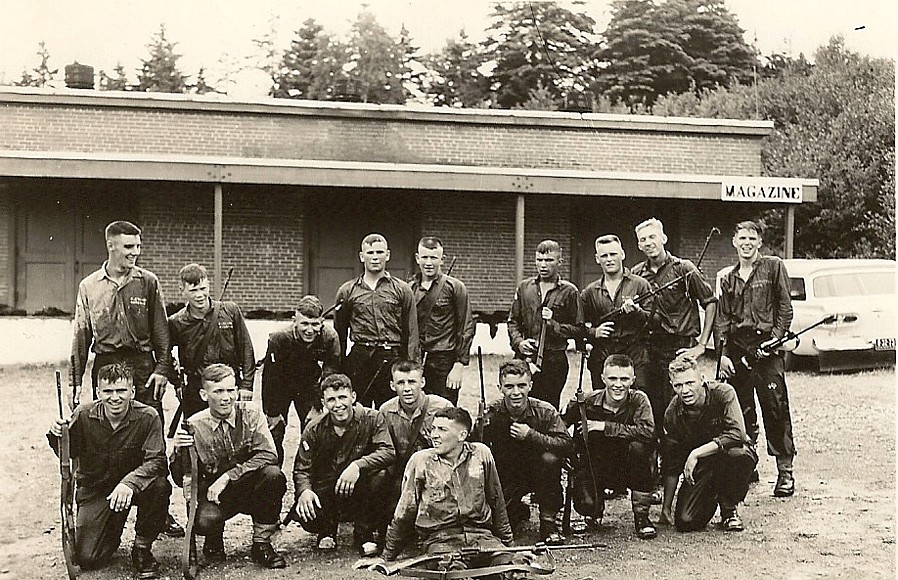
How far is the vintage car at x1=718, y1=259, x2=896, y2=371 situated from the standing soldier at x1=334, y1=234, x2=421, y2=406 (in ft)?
23.4

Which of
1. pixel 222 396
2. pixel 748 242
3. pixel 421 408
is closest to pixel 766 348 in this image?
pixel 748 242

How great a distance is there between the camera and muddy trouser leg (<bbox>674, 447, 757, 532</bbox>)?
547cm

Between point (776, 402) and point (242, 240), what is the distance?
9.60 m

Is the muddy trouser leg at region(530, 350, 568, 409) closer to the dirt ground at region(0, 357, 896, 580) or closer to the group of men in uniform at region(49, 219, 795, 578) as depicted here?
the group of men in uniform at region(49, 219, 795, 578)

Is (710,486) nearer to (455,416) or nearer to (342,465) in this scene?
(455,416)

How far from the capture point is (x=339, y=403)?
5074mm

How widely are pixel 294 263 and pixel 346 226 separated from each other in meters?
0.98

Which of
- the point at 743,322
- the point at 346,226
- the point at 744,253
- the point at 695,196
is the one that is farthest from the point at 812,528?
the point at 346,226

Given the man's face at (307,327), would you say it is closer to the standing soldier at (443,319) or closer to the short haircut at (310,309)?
the short haircut at (310,309)

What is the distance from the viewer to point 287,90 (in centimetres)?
3431

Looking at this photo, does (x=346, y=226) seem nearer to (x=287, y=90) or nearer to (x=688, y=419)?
(x=688, y=419)

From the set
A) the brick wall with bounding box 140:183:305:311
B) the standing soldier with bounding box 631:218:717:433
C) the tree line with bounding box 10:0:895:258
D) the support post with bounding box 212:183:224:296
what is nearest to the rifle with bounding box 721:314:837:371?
the standing soldier with bounding box 631:218:717:433

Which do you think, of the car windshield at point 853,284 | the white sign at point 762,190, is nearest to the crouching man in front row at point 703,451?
the car windshield at point 853,284

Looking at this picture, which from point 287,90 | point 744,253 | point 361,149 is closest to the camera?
point 744,253
